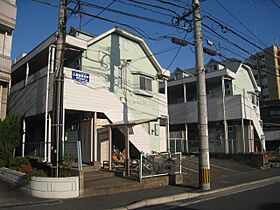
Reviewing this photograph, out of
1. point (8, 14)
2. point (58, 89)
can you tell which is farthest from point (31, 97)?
point (58, 89)

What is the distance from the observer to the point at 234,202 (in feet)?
30.4

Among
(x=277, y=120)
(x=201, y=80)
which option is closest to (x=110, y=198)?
(x=201, y=80)

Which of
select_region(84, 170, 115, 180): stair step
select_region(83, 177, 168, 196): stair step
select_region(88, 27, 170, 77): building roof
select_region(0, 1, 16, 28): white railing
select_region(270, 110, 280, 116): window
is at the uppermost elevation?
select_region(0, 1, 16, 28): white railing

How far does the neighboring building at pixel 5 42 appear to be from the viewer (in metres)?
16.5

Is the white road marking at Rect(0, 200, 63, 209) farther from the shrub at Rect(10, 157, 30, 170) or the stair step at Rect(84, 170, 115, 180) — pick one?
the shrub at Rect(10, 157, 30, 170)

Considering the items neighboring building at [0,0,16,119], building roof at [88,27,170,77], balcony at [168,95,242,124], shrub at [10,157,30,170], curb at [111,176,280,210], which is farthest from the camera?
balcony at [168,95,242,124]

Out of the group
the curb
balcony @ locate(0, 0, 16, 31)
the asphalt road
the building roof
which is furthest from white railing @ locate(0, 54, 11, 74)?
the asphalt road

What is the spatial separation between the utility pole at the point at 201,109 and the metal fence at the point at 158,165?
7.08 ft

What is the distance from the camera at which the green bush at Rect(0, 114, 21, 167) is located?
13656 mm

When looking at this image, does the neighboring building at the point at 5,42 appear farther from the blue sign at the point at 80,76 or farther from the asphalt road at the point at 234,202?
the asphalt road at the point at 234,202

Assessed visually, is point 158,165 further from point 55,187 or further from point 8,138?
point 8,138

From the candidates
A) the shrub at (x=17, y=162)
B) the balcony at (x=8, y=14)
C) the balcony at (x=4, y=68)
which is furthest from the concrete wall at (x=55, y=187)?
the balcony at (x=8, y=14)

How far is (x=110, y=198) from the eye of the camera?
10047 millimetres

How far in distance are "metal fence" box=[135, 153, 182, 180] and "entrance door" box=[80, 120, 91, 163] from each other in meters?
2.96
